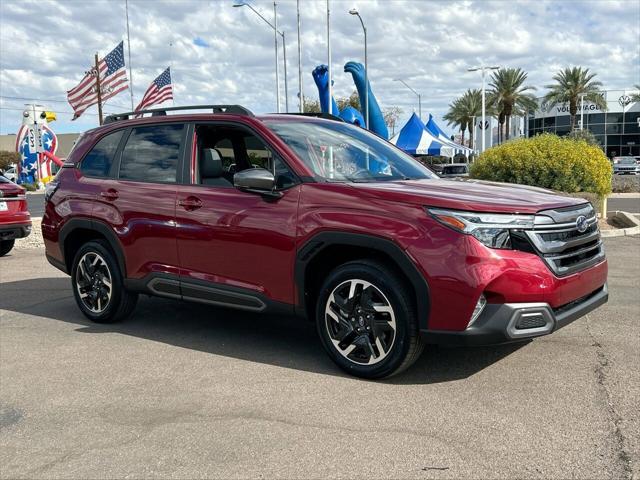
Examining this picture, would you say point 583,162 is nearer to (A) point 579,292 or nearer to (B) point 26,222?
(A) point 579,292

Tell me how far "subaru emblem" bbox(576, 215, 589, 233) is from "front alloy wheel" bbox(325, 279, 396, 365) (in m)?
1.37

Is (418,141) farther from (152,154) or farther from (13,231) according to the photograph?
(152,154)

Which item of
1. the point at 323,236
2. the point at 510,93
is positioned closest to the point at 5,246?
the point at 323,236

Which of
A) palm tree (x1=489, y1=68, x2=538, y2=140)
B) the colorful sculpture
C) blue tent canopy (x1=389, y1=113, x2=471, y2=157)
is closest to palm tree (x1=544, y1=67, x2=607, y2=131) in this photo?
palm tree (x1=489, y1=68, x2=538, y2=140)

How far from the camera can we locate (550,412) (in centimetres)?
379

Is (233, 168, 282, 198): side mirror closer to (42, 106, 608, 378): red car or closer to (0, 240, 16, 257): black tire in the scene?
(42, 106, 608, 378): red car

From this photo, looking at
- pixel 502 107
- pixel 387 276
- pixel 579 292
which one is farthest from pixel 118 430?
pixel 502 107

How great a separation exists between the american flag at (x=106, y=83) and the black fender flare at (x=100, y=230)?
79.1ft

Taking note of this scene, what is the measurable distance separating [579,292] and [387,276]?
4.26 ft

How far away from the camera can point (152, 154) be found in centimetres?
568

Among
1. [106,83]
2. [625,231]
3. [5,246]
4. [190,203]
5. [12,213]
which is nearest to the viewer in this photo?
[190,203]

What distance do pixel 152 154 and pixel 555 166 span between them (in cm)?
972

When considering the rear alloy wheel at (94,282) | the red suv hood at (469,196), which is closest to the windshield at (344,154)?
the red suv hood at (469,196)

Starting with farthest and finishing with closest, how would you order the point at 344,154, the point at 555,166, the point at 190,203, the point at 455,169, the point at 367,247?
the point at 455,169
the point at 555,166
the point at 190,203
the point at 344,154
the point at 367,247
